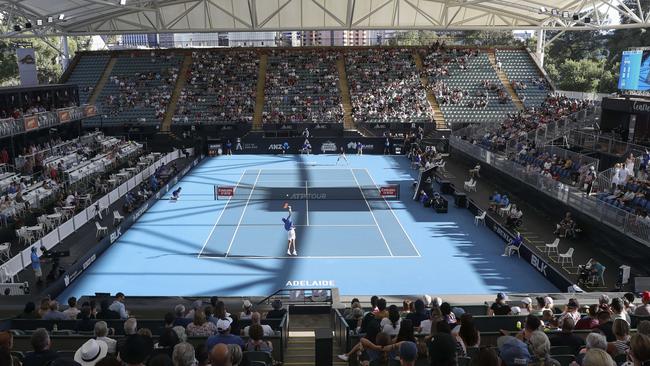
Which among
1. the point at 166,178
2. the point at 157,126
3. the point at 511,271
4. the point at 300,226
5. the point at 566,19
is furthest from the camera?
the point at 157,126

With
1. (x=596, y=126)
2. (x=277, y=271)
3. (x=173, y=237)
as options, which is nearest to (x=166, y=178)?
(x=173, y=237)

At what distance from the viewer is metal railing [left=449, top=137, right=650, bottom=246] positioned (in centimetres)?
1811

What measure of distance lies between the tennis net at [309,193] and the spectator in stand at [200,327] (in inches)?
815

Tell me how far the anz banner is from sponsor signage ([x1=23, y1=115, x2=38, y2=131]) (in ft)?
18.5

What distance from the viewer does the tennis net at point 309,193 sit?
29.6m

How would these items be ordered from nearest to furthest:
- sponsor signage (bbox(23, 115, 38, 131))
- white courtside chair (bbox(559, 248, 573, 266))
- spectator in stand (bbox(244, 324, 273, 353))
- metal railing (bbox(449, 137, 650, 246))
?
spectator in stand (bbox(244, 324, 273, 353)) < metal railing (bbox(449, 137, 650, 246)) < white courtside chair (bbox(559, 248, 573, 266)) < sponsor signage (bbox(23, 115, 38, 131))

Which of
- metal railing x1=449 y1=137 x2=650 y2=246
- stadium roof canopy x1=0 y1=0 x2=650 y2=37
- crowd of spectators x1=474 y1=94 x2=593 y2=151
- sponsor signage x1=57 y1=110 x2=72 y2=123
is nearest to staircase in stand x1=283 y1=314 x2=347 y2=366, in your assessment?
metal railing x1=449 y1=137 x2=650 y2=246

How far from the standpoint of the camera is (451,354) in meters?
5.01

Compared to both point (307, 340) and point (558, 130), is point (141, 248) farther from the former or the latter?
point (558, 130)

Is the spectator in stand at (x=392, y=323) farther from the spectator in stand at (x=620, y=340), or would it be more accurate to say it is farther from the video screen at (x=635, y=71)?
the video screen at (x=635, y=71)

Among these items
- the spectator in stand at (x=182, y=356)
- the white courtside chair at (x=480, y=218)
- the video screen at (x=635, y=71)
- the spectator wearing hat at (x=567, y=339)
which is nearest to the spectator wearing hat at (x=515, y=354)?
the spectator wearing hat at (x=567, y=339)

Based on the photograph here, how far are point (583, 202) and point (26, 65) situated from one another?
33.1 m

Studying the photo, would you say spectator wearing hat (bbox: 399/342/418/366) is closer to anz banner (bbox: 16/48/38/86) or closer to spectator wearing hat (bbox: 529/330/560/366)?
spectator wearing hat (bbox: 529/330/560/366)

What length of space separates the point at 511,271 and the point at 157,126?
36549 mm
